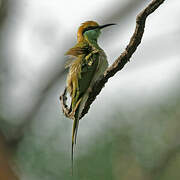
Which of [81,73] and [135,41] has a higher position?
[135,41]

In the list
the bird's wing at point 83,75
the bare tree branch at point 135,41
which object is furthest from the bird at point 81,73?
the bare tree branch at point 135,41

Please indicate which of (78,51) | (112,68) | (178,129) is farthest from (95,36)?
(178,129)

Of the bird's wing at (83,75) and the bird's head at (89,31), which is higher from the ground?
the bird's head at (89,31)

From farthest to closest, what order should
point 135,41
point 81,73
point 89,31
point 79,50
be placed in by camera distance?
1. point 89,31
2. point 79,50
3. point 81,73
4. point 135,41

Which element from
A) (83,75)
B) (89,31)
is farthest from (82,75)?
(89,31)

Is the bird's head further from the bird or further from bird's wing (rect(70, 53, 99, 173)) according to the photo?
bird's wing (rect(70, 53, 99, 173))

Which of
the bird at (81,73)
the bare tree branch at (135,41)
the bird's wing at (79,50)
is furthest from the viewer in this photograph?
the bird's wing at (79,50)

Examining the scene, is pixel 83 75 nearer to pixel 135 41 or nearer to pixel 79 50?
pixel 79 50

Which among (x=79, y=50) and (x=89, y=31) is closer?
(x=79, y=50)

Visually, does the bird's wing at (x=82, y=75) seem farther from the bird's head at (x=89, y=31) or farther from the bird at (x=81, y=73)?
the bird's head at (x=89, y=31)

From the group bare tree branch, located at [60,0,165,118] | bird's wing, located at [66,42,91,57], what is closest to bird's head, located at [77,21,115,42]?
bird's wing, located at [66,42,91,57]

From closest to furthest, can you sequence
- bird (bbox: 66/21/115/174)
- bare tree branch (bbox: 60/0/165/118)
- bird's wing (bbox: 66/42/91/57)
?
bare tree branch (bbox: 60/0/165/118) < bird (bbox: 66/21/115/174) < bird's wing (bbox: 66/42/91/57)

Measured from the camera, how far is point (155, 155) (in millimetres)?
5242

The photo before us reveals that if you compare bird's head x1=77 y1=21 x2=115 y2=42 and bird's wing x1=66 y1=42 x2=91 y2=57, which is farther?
bird's head x1=77 y1=21 x2=115 y2=42
